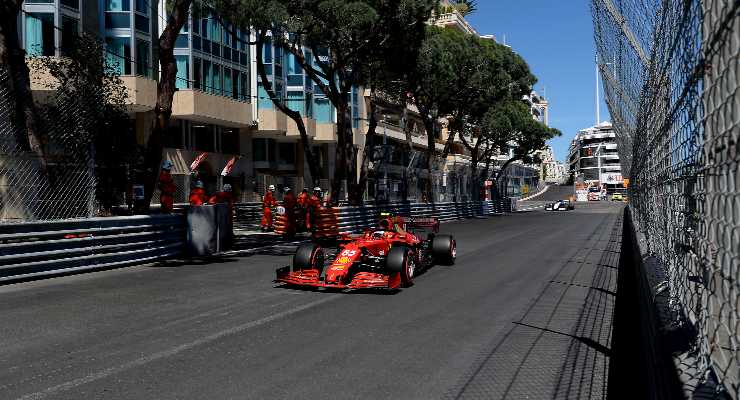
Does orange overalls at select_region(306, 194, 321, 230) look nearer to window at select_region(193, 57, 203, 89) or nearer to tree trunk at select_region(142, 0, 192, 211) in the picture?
tree trunk at select_region(142, 0, 192, 211)

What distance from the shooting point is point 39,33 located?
2362 centimetres

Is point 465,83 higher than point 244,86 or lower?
higher

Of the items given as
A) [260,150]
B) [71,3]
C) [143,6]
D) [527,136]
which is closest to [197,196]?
[71,3]

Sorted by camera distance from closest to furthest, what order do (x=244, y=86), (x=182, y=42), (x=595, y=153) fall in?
(x=182, y=42), (x=244, y=86), (x=595, y=153)

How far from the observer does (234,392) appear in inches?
172

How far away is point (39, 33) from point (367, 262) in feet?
62.6

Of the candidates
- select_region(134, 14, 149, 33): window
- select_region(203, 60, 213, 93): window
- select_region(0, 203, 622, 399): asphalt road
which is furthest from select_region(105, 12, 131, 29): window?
select_region(0, 203, 622, 399): asphalt road

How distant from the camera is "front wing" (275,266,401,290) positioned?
856 centimetres

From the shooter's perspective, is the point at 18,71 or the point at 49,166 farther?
the point at 18,71

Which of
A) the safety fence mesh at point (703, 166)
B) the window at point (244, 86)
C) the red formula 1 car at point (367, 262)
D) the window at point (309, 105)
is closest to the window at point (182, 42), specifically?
the window at point (244, 86)

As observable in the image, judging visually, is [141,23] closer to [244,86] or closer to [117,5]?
[117,5]

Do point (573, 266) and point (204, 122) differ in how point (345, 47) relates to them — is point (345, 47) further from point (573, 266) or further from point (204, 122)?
point (573, 266)

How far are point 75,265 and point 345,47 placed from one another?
50.0 ft

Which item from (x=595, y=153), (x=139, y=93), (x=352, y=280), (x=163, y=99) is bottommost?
Answer: (x=352, y=280)
